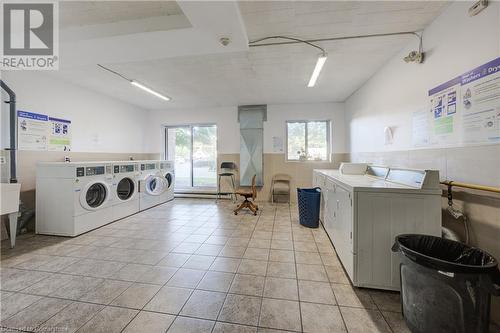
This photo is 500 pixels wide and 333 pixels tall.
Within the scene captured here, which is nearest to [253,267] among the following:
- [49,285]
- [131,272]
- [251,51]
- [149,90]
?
[131,272]

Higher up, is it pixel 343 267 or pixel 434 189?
pixel 434 189

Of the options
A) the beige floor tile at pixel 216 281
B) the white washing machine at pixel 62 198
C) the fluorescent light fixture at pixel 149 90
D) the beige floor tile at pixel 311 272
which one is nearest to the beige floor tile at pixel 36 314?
the beige floor tile at pixel 216 281

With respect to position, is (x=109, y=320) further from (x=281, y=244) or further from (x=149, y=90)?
(x=149, y=90)

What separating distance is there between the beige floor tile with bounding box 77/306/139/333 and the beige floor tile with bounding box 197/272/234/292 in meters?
0.60

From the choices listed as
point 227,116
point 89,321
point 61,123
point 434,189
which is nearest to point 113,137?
point 61,123

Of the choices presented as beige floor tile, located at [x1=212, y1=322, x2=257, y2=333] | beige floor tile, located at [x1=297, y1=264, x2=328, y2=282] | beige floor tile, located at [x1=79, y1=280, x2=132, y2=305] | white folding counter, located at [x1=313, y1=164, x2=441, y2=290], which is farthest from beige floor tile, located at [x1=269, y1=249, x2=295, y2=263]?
beige floor tile, located at [x1=79, y1=280, x2=132, y2=305]

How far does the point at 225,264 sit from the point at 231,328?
2.93ft

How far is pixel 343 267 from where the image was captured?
2252 mm

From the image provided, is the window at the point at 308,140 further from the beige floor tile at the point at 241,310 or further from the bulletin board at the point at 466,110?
the beige floor tile at the point at 241,310

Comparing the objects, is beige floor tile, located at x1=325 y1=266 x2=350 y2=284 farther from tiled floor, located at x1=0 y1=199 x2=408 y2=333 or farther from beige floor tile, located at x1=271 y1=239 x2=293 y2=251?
beige floor tile, located at x1=271 y1=239 x2=293 y2=251

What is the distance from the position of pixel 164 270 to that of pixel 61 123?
3638 mm

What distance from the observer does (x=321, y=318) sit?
1557mm

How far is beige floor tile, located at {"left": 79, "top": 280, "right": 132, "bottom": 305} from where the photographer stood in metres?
1.76

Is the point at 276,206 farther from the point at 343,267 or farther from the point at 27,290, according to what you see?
the point at 27,290
